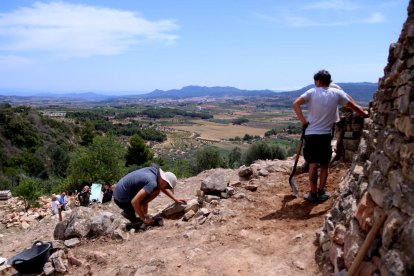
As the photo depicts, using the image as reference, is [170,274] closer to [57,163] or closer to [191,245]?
[191,245]

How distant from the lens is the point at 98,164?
1884cm

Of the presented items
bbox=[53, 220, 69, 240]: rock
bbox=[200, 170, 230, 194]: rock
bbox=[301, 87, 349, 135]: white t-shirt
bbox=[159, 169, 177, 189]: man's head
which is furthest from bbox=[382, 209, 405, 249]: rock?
bbox=[53, 220, 69, 240]: rock

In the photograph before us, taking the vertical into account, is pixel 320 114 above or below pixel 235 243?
above

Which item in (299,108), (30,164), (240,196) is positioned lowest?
(30,164)

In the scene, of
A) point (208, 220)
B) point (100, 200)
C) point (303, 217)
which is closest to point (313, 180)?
point (303, 217)

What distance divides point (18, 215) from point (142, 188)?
29.6ft

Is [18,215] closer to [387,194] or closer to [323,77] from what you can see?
[323,77]

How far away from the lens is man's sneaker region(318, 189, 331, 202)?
6020 millimetres

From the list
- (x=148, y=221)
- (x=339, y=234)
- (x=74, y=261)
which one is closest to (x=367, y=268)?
(x=339, y=234)

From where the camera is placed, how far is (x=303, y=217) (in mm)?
5738

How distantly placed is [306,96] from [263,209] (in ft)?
7.00

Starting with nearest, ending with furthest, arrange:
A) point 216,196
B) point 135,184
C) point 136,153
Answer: point 135,184 < point 216,196 < point 136,153

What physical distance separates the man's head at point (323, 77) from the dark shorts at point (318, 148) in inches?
30.7

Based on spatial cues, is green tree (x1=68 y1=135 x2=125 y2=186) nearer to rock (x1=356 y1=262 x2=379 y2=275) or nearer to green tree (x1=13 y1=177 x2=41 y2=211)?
green tree (x1=13 y1=177 x2=41 y2=211)
